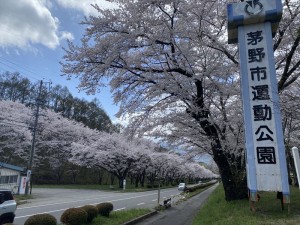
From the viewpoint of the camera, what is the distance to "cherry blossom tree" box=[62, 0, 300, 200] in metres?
9.02

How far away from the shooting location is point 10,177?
2809 cm

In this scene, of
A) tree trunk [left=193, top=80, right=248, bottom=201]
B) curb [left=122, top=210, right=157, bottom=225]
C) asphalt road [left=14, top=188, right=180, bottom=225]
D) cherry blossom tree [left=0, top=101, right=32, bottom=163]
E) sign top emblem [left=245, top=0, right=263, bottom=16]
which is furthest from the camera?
cherry blossom tree [left=0, top=101, right=32, bottom=163]

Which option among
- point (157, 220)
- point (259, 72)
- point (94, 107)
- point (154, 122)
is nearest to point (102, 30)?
point (154, 122)

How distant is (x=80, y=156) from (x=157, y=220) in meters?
32.2

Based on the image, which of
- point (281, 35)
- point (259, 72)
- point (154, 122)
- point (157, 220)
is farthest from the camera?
point (157, 220)

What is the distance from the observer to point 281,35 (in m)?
9.81

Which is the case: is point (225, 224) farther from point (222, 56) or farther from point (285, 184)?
point (222, 56)

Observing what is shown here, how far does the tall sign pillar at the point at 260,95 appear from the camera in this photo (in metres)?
7.57

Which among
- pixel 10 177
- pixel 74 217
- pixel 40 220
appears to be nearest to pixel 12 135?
pixel 10 177

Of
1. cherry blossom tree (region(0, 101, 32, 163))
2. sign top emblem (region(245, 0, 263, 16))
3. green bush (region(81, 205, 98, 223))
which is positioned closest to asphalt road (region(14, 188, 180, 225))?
green bush (region(81, 205, 98, 223))

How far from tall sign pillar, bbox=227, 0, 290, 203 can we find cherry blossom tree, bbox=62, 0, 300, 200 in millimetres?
1053

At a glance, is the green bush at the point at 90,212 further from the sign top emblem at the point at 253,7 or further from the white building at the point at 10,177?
the white building at the point at 10,177

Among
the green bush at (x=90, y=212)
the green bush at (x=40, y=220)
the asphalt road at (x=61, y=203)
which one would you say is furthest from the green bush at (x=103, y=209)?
the green bush at (x=40, y=220)

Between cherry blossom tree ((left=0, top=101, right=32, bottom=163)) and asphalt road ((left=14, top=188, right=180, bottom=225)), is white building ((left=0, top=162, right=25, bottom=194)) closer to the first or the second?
asphalt road ((left=14, top=188, right=180, bottom=225))
